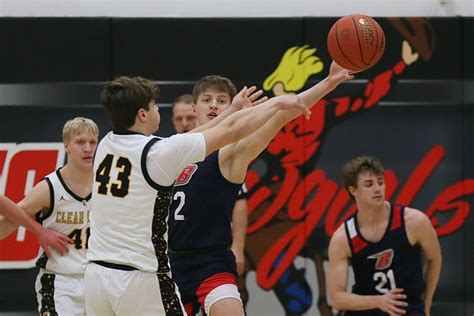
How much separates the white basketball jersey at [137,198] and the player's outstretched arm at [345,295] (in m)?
1.97

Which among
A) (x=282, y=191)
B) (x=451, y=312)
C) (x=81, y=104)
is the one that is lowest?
(x=451, y=312)

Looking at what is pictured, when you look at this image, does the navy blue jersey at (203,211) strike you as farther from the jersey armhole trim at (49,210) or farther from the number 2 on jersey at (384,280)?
the number 2 on jersey at (384,280)

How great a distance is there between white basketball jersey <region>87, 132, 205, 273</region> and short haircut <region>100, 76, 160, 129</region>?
9 centimetres

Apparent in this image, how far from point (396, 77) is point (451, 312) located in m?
2.07

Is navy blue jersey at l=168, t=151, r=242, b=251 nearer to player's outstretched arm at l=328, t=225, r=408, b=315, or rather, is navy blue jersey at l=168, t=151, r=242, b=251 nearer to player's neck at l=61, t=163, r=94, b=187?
player's neck at l=61, t=163, r=94, b=187

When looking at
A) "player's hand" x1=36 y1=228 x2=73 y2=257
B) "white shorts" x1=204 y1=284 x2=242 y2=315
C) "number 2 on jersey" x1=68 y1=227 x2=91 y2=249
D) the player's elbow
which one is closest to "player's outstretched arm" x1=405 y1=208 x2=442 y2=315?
the player's elbow

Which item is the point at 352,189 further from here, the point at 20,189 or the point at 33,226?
the point at 20,189

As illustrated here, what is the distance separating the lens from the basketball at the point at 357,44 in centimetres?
576

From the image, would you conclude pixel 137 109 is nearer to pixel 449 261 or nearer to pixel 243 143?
pixel 243 143

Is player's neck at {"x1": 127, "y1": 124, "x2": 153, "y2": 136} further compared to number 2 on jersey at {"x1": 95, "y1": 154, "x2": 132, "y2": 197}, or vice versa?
player's neck at {"x1": 127, "y1": 124, "x2": 153, "y2": 136}

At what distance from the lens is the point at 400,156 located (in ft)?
30.2

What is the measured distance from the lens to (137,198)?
5.06 metres

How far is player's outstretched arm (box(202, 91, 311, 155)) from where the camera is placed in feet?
16.9

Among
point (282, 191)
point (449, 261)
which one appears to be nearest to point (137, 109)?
point (282, 191)
